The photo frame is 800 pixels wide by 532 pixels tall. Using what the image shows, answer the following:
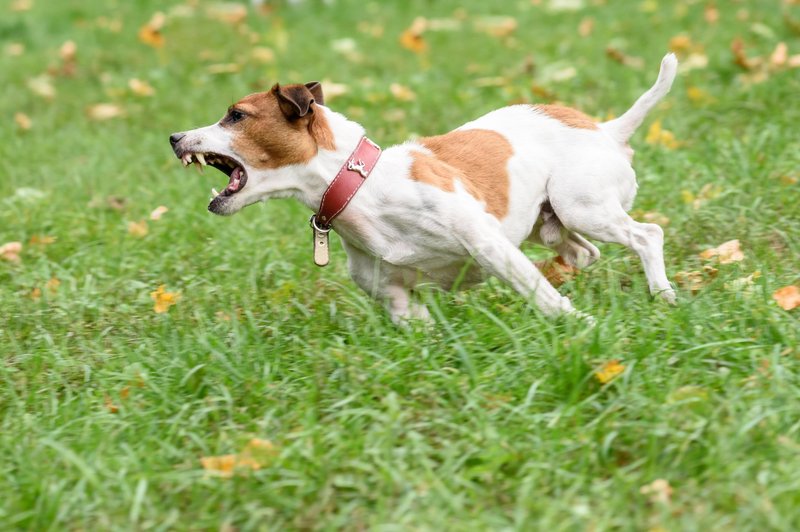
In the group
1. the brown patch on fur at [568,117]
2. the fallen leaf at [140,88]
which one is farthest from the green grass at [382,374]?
the fallen leaf at [140,88]

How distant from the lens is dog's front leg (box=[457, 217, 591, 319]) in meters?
3.95

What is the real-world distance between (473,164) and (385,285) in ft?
2.10

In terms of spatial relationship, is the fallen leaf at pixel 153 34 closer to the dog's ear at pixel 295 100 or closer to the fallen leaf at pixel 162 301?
the fallen leaf at pixel 162 301

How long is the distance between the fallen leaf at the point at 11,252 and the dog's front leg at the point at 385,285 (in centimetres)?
216

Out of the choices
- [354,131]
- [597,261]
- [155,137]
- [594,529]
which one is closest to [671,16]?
[155,137]

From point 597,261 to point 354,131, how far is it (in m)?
1.43

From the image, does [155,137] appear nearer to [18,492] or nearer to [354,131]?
[354,131]

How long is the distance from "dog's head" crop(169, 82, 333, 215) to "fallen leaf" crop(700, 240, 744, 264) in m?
1.84

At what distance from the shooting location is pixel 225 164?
13.4ft

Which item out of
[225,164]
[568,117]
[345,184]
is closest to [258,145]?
[225,164]

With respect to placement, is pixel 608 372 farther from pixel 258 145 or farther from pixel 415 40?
pixel 415 40

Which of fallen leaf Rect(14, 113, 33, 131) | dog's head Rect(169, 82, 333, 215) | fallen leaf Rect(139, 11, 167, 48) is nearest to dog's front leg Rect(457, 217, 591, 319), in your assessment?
dog's head Rect(169, 82, 333, 215)

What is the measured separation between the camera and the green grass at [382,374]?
3.05m

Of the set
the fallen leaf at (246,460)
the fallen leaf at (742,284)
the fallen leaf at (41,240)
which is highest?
the fallen leaf at (246,460)
